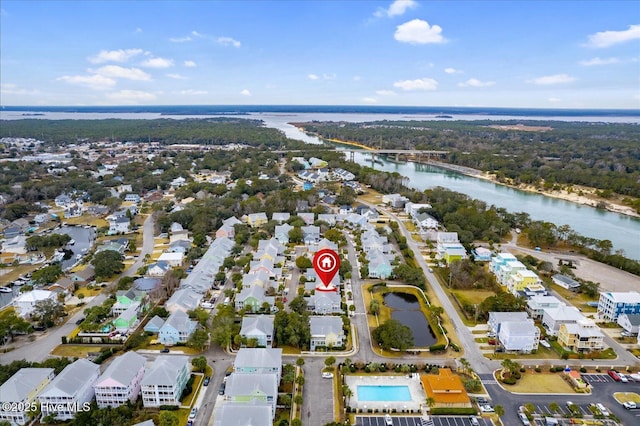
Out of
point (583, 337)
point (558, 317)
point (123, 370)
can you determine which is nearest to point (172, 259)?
point (123, 370)

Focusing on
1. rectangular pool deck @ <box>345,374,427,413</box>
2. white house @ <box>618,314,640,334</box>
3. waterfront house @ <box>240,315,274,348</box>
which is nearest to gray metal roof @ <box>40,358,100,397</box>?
waterfront house @ <box>240,315,274,348</box>

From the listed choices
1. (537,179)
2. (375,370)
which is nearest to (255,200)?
(375,370)

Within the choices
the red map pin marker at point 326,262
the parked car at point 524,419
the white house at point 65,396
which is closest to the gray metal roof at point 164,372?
the white house at point 65,396

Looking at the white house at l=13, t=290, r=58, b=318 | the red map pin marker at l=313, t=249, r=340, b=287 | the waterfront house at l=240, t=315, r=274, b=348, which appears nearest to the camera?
the red map pin marker at l=313, t=249, r=340, b=287

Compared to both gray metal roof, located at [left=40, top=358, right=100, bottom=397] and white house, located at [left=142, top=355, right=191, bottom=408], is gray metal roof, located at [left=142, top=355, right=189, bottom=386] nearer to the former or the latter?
white house, located at [left=142, top=355, right=191, bottom=408]

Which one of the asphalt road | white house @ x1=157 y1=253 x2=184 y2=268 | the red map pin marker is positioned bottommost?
the asphalt road
